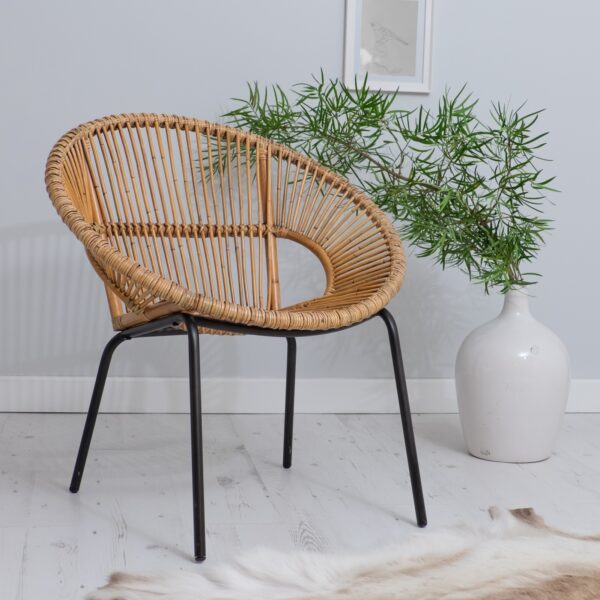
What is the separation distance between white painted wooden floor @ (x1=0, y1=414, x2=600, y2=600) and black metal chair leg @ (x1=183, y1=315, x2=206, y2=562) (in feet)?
0.15

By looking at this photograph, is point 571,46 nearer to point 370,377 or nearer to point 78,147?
point 370,377

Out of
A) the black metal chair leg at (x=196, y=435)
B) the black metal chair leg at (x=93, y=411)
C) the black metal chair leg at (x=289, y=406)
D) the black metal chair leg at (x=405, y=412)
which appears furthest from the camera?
the black metal chair leg at (x=289, y=406)

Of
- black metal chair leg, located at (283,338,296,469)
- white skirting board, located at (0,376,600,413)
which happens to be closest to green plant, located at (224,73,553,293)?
black metal chair leg, located at (283,338,296,469)

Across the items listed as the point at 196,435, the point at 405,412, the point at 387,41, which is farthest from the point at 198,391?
the point at 387,41

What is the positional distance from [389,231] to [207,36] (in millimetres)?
895

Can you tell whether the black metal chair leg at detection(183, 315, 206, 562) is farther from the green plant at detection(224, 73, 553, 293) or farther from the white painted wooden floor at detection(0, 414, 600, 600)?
the green plant at detection(224, 73, 553, 293)

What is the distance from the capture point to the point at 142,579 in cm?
138

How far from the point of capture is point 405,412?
1604mm

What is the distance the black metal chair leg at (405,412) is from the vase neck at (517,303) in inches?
22.2

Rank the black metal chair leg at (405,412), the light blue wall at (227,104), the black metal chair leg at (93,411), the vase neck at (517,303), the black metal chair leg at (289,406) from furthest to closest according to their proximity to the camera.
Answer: the light blue wall at (227,104) < the vase neck at (517,303) < the black metal chair leg at (289,406) < the black metal chair leg at (93,411) < the black metal chair leg at (405,412)

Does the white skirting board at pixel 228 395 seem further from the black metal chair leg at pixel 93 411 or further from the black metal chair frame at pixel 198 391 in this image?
the black metal chair leg at pixel 93 411

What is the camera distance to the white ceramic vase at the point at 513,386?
2016mm

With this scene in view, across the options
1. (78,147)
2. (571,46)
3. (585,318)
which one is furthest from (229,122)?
(585,318)

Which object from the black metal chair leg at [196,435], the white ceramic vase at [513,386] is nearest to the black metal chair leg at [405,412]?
the black metal chair leg at [196,435]
